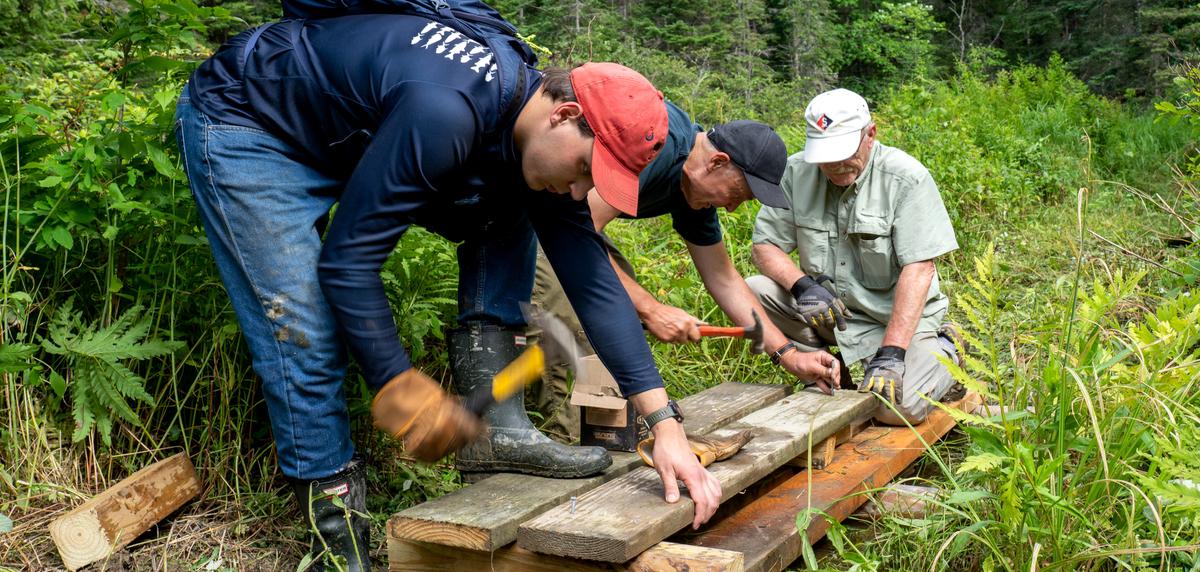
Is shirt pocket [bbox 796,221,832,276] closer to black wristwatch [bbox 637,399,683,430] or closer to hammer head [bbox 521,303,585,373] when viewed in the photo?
hammer head [bbox 521,303,585,373]

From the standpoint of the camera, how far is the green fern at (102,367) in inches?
110

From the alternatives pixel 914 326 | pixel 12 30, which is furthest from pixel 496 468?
pixel 12 30

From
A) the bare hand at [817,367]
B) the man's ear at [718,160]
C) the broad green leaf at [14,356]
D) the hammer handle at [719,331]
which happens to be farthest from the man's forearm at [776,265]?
the broad green leaf at [14,356]

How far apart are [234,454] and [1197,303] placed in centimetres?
298

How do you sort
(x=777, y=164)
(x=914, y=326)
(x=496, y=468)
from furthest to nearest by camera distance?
1. (x=914, y=326)
2. (x=777, y=164)
3. (x=496, y=468)

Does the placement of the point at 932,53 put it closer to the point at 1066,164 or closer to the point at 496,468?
the point at 1066,164

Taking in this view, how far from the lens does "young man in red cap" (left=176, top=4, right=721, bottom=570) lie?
208cm

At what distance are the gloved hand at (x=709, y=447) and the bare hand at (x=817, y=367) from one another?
0.80 meters

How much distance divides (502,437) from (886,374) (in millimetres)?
1754

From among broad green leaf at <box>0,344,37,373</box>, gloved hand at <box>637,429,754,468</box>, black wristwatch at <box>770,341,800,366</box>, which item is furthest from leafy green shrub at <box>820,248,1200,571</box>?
broad green leaf at <box>0,344,37,373</box>

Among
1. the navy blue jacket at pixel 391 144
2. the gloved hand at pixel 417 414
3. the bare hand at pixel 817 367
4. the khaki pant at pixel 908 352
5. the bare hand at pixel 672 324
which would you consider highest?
the navy blue jacket at pixel 391 144

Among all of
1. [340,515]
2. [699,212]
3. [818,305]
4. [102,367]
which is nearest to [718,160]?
[699,212]

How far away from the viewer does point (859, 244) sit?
4148 mm

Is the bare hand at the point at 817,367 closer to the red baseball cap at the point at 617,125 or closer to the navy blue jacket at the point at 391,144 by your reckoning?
the navy blue jacket at the point at 391,144
